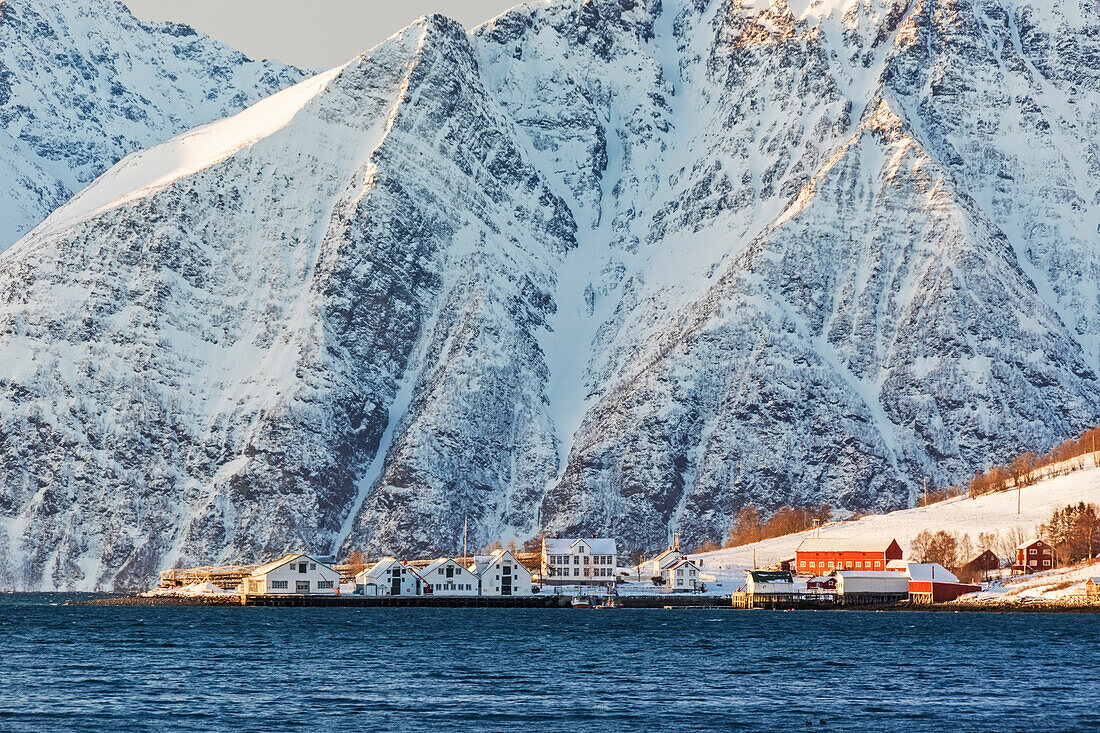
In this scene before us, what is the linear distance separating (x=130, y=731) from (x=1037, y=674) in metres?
57.4

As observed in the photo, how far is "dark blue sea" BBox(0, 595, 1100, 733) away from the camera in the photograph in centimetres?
8588

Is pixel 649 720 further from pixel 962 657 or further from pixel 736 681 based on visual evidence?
pixel 962 657

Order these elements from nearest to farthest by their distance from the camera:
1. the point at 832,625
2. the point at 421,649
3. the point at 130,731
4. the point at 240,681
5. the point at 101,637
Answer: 1. the point at 130,731
2. the point at 240,681
3. the point at 421,649
4. the point at 101,637
5. the point at 832,625

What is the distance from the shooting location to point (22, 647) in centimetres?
13250

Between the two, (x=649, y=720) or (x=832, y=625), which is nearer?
(x=649, y=720)

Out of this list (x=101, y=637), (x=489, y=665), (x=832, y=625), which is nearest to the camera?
(x=489, y=665)

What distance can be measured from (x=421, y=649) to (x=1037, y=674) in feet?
151

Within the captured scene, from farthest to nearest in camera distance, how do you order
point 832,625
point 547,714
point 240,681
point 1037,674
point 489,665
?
1. point 832,625
2. point 489,665
3. point 1037,674
4. point 240,681
5. point 547,714

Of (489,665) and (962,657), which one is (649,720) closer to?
(489,665)

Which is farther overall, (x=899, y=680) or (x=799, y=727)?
(x=899, y=680)

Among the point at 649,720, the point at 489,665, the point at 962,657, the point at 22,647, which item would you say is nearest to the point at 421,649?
the point at 489,665

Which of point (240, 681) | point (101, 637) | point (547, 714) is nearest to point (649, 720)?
point (547, 714)

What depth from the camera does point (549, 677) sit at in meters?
108

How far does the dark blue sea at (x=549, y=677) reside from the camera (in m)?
85.9
